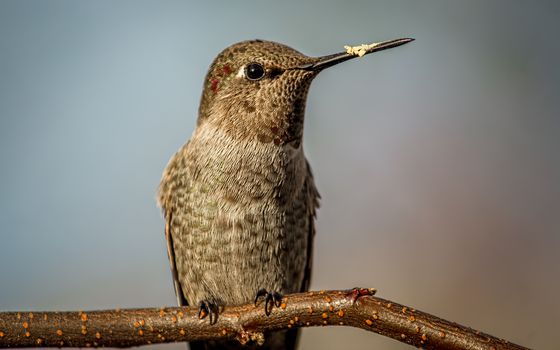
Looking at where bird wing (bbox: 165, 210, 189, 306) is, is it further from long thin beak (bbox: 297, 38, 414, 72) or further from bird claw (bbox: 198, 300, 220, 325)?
long thin beak (bbox: 297, 38, 414, 72)

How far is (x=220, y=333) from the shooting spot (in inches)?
149

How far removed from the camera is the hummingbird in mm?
4453

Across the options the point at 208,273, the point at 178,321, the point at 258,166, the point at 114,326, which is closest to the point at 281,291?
the point at 208,273

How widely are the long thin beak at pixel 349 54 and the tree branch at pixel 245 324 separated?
1487mm

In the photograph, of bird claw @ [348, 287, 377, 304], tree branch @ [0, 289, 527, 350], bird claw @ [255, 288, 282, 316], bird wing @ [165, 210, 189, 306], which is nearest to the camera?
tree branch @ [0, 289, 527, 350]

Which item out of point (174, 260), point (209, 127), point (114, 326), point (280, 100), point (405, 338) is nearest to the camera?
point (405, 338)

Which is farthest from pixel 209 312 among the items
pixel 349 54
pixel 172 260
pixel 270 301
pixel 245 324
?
pixel 349 54

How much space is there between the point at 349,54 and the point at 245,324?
1722 mm

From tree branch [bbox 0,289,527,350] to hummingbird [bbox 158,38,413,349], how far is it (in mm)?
598

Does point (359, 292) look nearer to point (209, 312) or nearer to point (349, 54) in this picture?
point (209, 312)

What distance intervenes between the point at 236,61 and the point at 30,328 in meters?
2.24

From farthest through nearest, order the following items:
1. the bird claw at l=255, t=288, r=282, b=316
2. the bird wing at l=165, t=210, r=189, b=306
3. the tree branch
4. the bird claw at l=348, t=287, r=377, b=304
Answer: the bird wing at l=165, t=210, r=189, b=306 → the bird claw at l=255, t=288, r=282, b=316 → the bird claw at l=348, t=287, r=377, b=304 → the tree branch

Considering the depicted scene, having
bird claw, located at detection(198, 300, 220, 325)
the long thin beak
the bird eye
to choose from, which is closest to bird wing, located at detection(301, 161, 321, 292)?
the bird eye

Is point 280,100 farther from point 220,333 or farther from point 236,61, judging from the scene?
point 220,333
